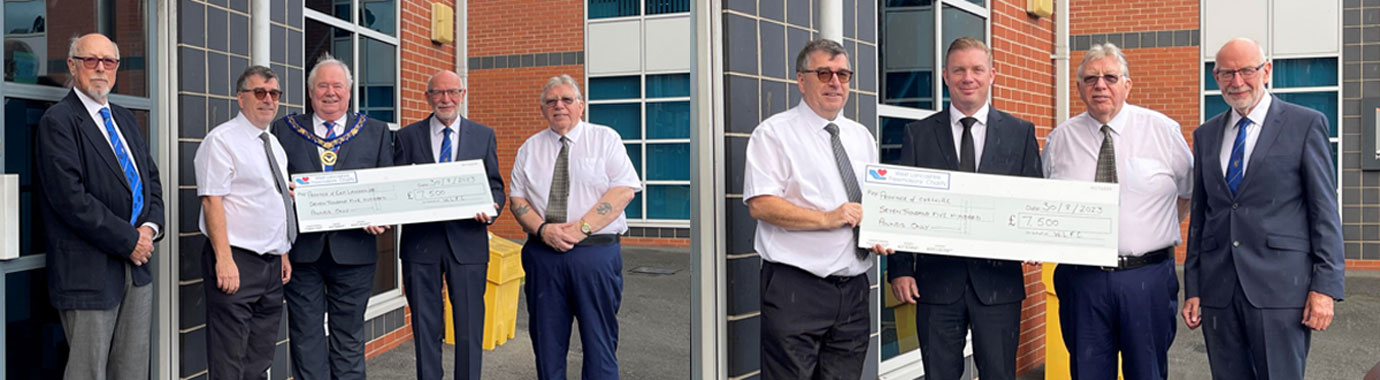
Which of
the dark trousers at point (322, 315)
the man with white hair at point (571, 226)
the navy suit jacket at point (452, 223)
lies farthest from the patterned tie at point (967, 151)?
the dark trousers at point (322, 315)

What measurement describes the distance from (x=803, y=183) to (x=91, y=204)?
2646 mm

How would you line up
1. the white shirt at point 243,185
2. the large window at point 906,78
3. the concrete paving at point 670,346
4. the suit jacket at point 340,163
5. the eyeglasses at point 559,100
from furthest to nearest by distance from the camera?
the concrete paving at point 670,346 < the large window at point 906,78 < the eyeglasses at point 559,100 < the suit jacket at point 340,163 < the white shirt at point 243,185

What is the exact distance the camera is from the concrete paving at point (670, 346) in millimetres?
6402

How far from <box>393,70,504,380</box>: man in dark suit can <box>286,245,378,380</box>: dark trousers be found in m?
0.25

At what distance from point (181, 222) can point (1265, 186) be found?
177 inches

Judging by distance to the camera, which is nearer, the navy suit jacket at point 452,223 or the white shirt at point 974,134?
the white shirt at point 974,134

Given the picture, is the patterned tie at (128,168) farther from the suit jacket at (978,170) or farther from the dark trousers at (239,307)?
the suit jacket at (978,170)

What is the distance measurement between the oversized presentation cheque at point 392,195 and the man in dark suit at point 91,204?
2.04 ft

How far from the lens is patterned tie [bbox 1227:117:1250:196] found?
3244 mm

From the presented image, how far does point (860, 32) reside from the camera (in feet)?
14.3

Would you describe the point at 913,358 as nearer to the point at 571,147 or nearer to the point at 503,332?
the point at 571,147

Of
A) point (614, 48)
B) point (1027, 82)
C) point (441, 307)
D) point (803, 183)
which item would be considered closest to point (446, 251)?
point (441, 307)

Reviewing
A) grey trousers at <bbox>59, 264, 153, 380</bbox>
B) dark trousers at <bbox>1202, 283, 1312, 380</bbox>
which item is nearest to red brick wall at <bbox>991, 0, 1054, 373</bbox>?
dark trousers at <bbox>1202, 283, 1312, 380</bbox>

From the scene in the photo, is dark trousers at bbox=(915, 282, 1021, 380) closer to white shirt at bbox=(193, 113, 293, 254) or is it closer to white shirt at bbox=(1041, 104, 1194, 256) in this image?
white shirt at bbox=(1041, 104, 1194, 256)
